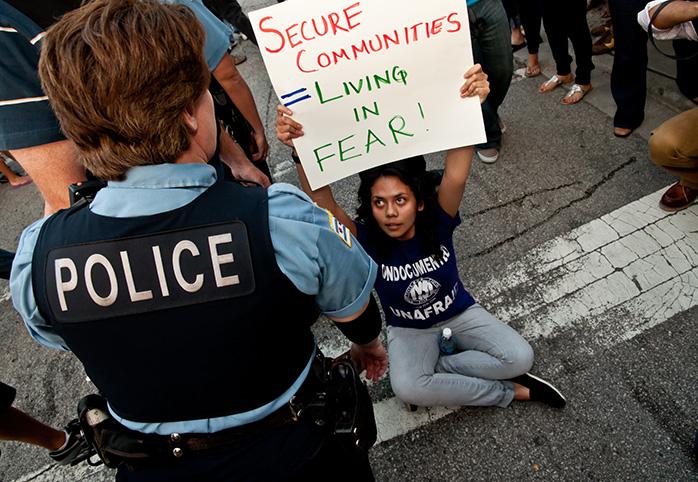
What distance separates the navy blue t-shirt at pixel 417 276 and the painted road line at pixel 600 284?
1.56ft

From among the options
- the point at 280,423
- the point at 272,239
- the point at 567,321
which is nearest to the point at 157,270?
the point at 272,239

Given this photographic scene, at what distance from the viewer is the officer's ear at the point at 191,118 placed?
964mm

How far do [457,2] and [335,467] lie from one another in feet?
4.60

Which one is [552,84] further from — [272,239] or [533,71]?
[272,239]

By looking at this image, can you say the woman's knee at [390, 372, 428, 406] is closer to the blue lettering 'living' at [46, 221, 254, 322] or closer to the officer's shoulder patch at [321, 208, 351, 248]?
the officer's shoulder patch at [321, 208, 351, 248]

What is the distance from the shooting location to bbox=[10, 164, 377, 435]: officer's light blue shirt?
938 mm

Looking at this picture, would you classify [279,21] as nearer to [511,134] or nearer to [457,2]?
[457,2]

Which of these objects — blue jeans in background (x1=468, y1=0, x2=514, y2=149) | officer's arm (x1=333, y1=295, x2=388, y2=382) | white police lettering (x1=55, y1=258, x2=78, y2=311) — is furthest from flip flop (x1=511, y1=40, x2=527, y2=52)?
white police lettering (x1=55, y1=258, x2=78, y2=311)

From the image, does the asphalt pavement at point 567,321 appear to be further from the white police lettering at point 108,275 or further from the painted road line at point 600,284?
the white police lettering at point 108,275

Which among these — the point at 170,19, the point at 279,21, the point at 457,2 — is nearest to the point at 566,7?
the point at 457,2

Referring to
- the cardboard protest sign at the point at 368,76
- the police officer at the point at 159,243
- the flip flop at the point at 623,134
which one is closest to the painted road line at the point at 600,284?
the flip flop at the point at 623,134

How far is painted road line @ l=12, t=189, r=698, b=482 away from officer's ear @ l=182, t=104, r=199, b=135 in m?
1.63

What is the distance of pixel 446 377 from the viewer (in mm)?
1952

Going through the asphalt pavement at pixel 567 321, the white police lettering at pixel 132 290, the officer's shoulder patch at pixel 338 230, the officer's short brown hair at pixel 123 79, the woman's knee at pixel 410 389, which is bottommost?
the asphalt pavement at pixel 567 321
